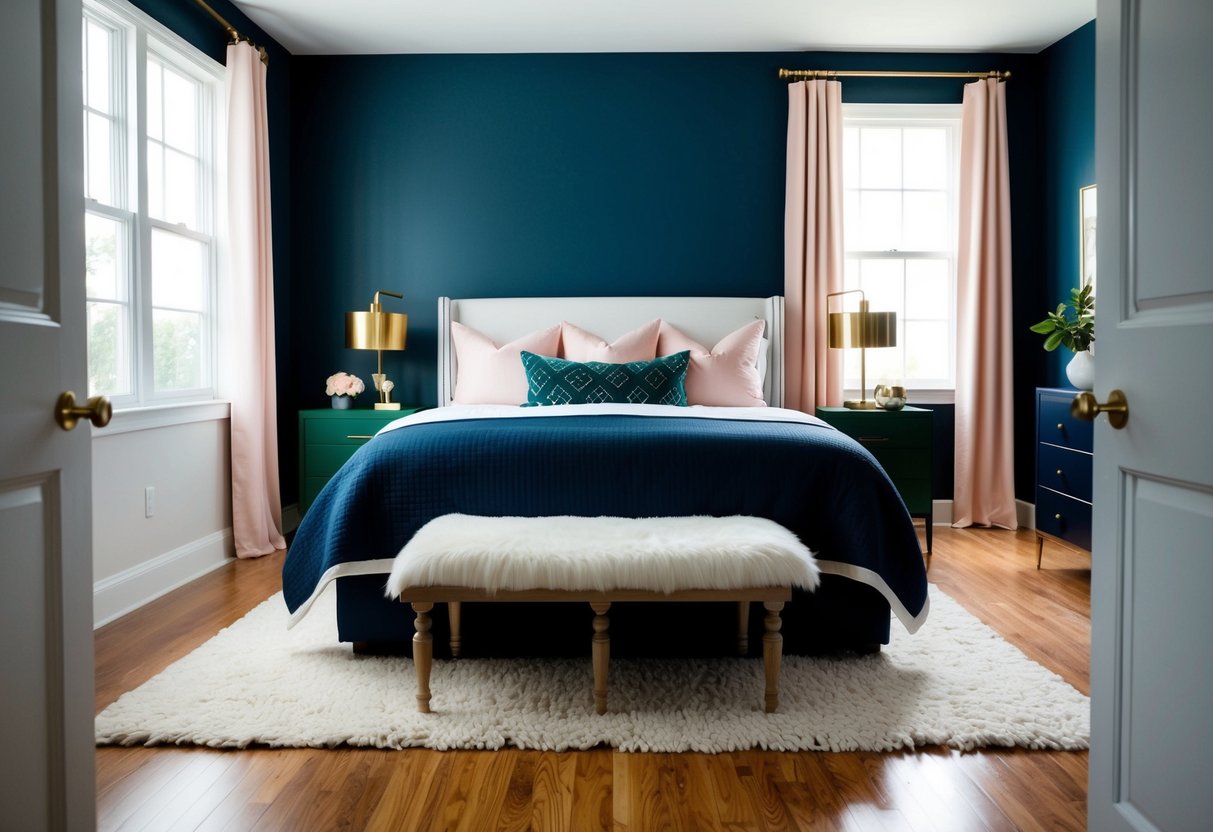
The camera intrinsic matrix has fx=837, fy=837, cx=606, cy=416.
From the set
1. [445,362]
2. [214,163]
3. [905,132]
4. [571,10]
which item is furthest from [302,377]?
[905,132]

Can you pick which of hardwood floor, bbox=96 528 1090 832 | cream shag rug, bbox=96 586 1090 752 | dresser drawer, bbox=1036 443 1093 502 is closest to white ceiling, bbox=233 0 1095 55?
dresser drawer, bbox=1036 443 1093 502

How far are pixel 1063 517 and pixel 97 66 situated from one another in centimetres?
446

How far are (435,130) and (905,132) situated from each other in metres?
2.81

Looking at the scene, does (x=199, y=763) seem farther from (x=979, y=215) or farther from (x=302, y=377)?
(x=979, y=215)

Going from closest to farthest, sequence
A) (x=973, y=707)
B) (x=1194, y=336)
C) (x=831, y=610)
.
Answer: (x=1194, y=336)
(x=973, y=707)
(x=831, y=610)

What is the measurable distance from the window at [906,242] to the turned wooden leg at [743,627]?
9.08 ft

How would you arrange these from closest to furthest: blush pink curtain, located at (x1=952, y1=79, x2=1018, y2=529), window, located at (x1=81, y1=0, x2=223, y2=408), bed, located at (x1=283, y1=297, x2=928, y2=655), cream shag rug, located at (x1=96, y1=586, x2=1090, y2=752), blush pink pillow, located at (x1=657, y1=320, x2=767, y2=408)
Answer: cream shag rug, located at (x1=96, y1=586, x2=1090, y2=752) < bed, located at (x1=283, y1=297, x2=928, y2=655) < window, located at (x1=81, y1=0, x2=223, y2=408) < blush pink pillow, located at (x1=657, y1=320, x2=767, y2=408) < blush pink curtain, located at (x1=952, y1=79, x2=1018, y2=529)

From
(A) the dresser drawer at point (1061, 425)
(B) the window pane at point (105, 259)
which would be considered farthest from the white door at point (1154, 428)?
(B) the window pane at point (105, 259)

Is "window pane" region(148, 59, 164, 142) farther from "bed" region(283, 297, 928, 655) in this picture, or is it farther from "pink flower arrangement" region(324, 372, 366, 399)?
"bed" region(283, 297, 928, 655)

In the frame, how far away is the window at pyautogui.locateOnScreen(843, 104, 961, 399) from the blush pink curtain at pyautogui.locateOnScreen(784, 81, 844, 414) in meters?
0.25

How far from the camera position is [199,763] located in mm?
1996

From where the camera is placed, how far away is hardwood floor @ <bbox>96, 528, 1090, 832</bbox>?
1.73 m

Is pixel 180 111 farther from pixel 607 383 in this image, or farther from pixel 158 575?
pixel 607 383

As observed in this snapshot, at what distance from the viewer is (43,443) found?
3.54ft
